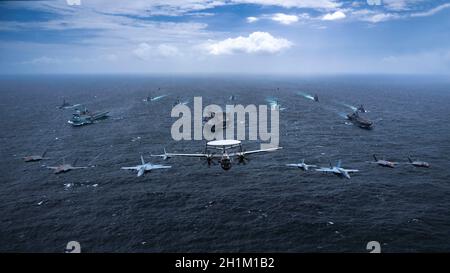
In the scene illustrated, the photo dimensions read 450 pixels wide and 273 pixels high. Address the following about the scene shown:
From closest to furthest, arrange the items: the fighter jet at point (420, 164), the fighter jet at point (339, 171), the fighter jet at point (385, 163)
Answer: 1. the fighter jet at point (339, 171)
2. the fighter jet at point (420, 164)
3. the fighter jet at point (385, 163)

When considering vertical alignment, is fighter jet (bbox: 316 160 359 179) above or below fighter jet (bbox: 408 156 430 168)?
below

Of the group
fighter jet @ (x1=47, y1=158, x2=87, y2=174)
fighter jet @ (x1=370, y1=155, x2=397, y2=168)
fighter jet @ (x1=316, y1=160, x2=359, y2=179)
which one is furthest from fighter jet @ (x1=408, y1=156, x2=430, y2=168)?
fighter jet @ (x1=47, y1=158, x2=87, y2=174)

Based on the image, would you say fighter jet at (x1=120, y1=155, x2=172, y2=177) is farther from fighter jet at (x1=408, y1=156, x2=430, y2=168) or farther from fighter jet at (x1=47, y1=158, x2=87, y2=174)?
fighter jet at (x1=408, y1=156, x2=430, y2=168)

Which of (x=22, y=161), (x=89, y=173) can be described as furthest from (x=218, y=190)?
(x=22, y=161)

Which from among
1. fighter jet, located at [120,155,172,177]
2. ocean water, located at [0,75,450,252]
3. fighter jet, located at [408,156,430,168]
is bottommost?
ocean water, located at [0,75,450,252]

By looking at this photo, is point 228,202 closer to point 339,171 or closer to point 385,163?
point 339,171

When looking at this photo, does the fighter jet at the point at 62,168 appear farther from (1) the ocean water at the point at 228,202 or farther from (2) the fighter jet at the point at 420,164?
(2) the fighter jet at the point at 420,164

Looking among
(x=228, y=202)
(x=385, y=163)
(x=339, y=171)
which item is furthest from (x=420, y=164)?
(x=228, y=202)

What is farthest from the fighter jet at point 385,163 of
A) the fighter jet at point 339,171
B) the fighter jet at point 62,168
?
the fighter jet at point 62,168
